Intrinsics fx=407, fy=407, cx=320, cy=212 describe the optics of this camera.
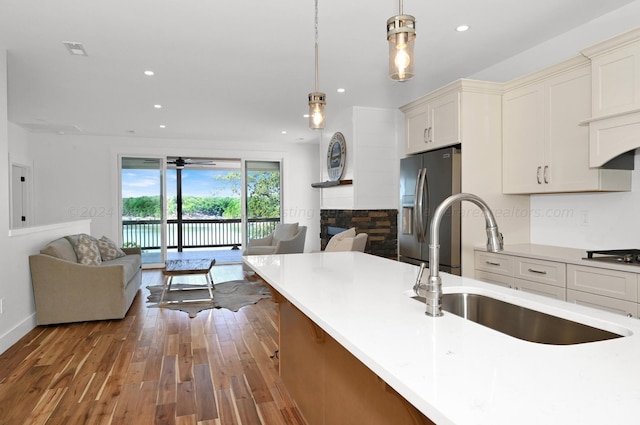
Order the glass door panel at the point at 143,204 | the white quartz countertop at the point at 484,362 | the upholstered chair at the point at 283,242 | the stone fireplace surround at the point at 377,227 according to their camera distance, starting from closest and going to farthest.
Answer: the white quartz countertop at the point at 484,362 → the stone fireplace surround at the point at 377,227 → the upholstered chair at the point at 283,242 → the glass door panel at the point at 143,204

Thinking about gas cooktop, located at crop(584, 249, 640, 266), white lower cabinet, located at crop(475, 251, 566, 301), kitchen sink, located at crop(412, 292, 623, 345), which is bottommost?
white lower cabinet, located at crop(475, 251, 566, 301)

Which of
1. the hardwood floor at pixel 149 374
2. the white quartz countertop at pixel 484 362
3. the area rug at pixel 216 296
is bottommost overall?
the hardwood floor at pixel 149 374

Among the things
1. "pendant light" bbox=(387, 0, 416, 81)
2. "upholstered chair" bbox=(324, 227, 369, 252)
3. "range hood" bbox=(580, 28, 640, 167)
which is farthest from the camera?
"upholstered chair" bbox=(324, 227, 369, 252)

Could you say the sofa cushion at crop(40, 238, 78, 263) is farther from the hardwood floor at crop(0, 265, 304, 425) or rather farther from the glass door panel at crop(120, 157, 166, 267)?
the glass door panel at crop(120, 157, 166, 267)

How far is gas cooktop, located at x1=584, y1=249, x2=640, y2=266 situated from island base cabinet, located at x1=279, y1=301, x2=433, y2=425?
6.39 feet

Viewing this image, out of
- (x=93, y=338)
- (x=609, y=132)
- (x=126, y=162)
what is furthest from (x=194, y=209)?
(x=609, y=132)

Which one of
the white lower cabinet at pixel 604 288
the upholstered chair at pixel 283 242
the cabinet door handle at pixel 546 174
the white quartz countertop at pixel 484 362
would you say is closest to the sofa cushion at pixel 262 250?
the upholstered chair at pixel 283 242

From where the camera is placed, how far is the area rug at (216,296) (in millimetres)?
4875

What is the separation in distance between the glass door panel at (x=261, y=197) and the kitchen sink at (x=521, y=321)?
721cm

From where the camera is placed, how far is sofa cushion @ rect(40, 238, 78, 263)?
163 inches

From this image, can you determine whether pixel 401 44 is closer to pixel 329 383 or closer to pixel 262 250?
pixel 329 383

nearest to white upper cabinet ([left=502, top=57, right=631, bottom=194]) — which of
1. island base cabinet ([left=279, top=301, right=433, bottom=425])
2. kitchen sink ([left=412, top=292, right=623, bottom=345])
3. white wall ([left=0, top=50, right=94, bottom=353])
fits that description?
kitchen sink ([left=412, top=292, right=623, bottom=345])

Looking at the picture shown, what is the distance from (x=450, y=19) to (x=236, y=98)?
3.00 metres

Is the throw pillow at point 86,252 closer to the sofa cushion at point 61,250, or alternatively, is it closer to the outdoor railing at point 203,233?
the sofa cushion at point 61,250
